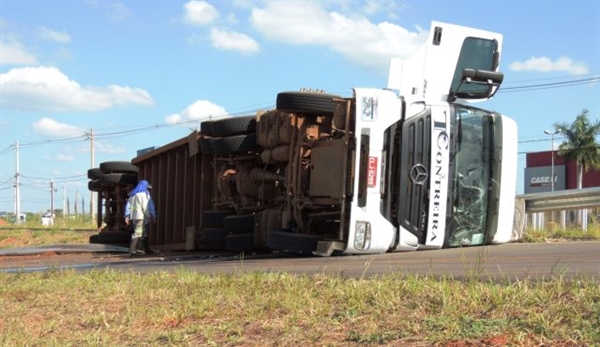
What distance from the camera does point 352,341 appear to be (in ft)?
12.8

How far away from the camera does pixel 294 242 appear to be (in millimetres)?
9469

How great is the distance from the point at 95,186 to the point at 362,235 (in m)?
12.1

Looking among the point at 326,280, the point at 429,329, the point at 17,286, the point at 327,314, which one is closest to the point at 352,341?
the point at 429,329

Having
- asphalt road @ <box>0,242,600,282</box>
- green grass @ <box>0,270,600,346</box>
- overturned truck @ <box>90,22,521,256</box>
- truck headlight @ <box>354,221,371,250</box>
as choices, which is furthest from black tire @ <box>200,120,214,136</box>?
green grass @ <box>0,270,600,346</box>

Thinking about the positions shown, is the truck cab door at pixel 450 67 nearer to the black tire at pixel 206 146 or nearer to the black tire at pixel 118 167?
the black tire at pixel 206 146

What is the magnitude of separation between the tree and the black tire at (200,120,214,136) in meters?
47.9

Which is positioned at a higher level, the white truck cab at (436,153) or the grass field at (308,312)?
the white truck cab at (436,153)

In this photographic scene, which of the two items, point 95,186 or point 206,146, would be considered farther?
point 95,186

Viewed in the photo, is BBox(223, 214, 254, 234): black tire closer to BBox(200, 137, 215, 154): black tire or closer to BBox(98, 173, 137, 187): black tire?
BBox(200, 137, 215, 154): black tire

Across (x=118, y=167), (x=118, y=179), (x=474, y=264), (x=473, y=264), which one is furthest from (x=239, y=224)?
(x=118, y=167)

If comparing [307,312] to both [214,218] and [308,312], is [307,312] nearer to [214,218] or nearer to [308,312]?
[308,312]

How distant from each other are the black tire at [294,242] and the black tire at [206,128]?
316cm

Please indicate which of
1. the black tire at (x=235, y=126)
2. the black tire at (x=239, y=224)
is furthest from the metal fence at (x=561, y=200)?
the black tire at (x=235, y=126)

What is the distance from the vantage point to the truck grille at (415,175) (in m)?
8.86
